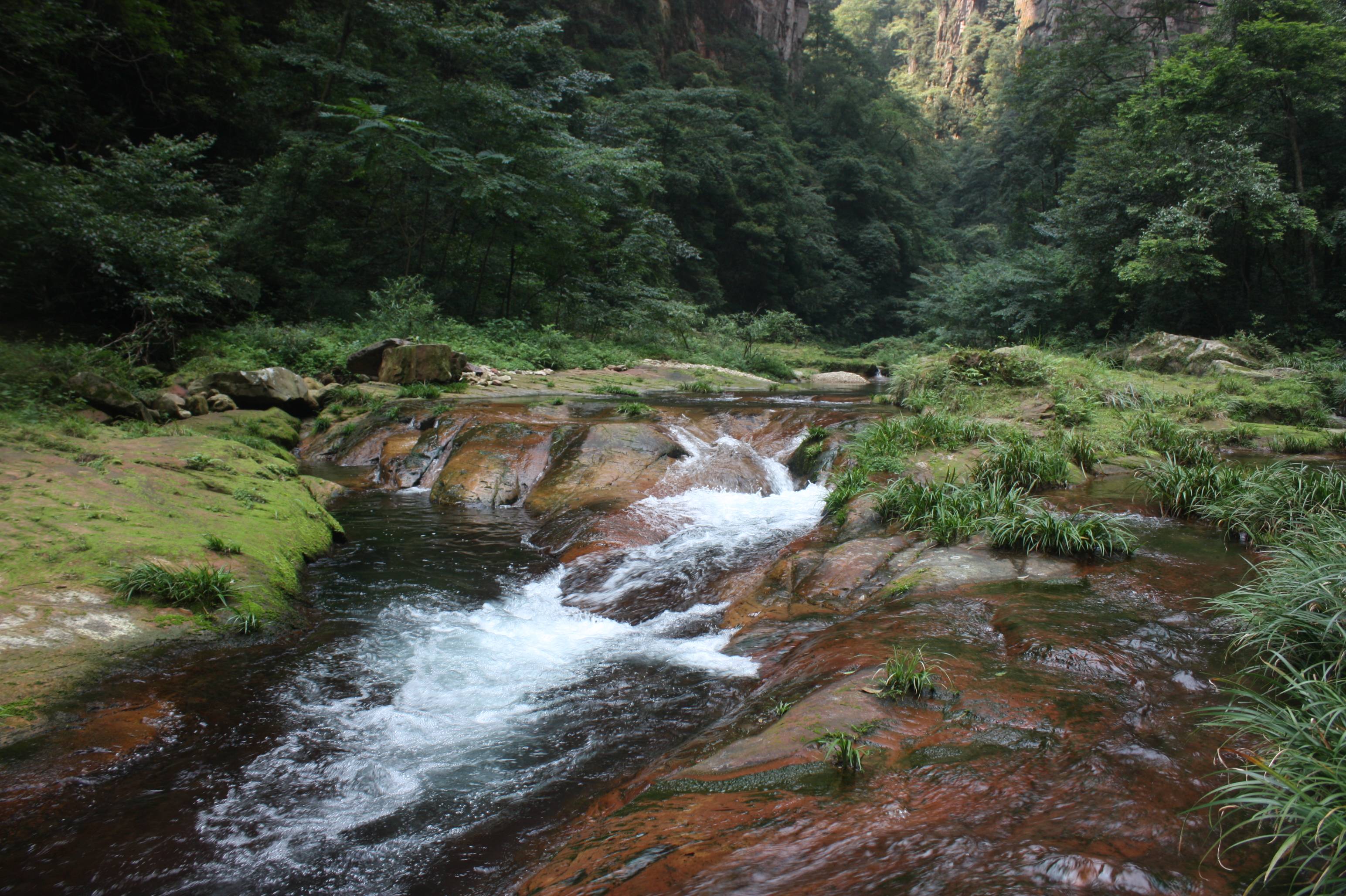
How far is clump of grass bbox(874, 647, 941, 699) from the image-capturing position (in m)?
3.16

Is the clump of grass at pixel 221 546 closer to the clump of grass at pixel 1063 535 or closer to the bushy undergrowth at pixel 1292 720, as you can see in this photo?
the bushy undergrowth at pixel 1292 720

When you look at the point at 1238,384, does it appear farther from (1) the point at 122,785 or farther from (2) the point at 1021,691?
(1) the point at 122,785

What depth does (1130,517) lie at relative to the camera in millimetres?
5883

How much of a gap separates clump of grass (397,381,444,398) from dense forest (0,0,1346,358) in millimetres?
3535

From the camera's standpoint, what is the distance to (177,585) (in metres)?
4.39

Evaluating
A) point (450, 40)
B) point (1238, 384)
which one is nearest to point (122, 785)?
point (1238, 384)

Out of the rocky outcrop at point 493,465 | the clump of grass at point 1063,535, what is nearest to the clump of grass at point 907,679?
the clump of grass at point 1063,535

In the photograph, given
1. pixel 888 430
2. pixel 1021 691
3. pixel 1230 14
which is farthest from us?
pixel 1230 14

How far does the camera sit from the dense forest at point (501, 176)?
473 inches

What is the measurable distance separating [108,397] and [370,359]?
18.0ft

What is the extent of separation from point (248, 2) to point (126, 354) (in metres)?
15.4

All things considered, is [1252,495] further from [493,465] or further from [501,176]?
[501,176]

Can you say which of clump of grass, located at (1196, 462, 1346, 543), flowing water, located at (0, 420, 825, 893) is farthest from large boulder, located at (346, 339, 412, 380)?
clump of grass, located at (1196, 462, 1346, 543)

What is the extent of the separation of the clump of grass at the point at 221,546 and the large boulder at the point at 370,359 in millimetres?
9227
